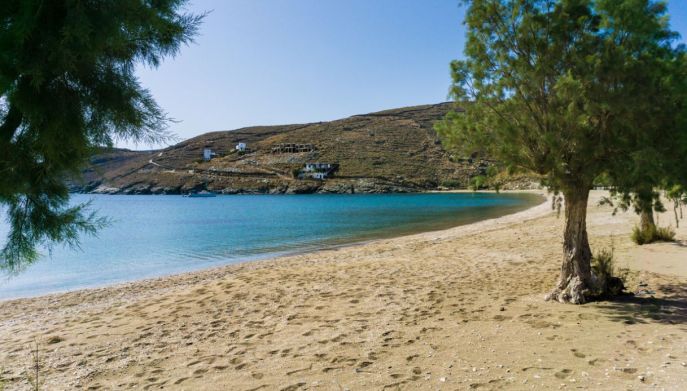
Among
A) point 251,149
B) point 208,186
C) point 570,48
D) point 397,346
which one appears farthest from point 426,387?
point 251,149

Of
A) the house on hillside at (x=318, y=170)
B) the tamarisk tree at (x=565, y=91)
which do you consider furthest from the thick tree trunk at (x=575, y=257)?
the house on hillside at (x=318, y=170)

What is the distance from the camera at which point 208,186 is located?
11512 cm

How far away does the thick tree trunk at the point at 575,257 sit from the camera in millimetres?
7871

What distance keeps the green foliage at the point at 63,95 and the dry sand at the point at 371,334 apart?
2.78 m

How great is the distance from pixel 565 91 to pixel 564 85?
93 mm

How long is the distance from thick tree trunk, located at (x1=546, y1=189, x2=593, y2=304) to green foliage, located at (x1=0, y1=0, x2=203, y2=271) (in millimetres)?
7445

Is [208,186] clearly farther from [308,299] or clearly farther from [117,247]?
[308,299]

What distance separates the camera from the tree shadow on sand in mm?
6637

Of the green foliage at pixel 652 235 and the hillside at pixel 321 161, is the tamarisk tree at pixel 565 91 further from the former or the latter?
the hillside at pixel 321 161

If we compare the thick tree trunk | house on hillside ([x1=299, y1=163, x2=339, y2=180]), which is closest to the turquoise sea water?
the thick tree trunk

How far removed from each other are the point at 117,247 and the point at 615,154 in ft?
92.2

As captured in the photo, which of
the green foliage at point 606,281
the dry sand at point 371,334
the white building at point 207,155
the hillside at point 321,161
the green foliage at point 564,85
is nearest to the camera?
the dry sand at point 371,334

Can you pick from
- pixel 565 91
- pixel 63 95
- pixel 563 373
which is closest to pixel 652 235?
pixel 565 91

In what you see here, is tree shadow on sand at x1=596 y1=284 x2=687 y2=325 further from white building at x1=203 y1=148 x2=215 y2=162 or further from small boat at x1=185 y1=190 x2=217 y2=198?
white building at x1=203 y1=148 x2=215 y2=162
